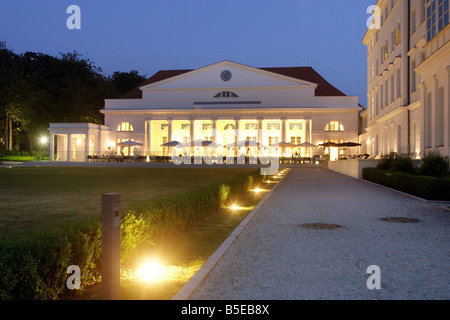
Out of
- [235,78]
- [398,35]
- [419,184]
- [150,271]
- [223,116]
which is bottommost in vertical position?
[150,271]

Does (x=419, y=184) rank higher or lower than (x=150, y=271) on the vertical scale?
higher

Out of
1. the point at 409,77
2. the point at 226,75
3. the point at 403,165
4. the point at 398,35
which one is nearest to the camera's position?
the point at 403,165

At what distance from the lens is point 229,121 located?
64.5 metres

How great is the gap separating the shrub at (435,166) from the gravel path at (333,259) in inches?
201

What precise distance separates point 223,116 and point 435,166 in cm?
4712

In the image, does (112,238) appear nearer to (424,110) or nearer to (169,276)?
(169,276)

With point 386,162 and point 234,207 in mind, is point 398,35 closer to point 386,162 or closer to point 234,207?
point 386,162

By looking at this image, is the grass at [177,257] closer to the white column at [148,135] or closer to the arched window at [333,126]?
the arched window at [333,126]

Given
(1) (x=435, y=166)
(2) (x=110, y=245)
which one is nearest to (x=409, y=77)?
(1) (x=435, y=166)

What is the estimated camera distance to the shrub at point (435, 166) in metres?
16.6

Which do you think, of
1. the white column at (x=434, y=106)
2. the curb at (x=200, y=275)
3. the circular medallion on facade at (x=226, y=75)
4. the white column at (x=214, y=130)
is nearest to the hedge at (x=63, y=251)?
the curb at (x=200, y=275)

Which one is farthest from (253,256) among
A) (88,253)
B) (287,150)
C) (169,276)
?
(287,150)

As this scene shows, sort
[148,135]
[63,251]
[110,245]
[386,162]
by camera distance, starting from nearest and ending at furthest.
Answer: [110,245] → [63,251] → [386,162] → [148,135]

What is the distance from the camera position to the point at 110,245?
419cm
